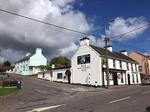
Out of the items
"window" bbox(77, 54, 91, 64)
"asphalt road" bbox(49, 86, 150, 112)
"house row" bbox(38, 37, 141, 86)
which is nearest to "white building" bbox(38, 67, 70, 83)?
"house row" bbox(38, 37, 141, 86)

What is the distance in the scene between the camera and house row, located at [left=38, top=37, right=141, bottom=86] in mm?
42188

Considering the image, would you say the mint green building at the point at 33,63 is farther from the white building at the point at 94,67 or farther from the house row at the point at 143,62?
the house row at the point at 143,62

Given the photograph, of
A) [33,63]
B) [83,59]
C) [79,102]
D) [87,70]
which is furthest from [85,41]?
[33,63]

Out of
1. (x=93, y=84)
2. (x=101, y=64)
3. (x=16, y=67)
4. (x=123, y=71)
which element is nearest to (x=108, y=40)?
(x=101, y=64)

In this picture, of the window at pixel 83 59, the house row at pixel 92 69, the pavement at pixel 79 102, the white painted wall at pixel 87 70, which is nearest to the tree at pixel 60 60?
the house row at pixel 92 69

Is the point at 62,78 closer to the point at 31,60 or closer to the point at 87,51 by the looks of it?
the point at 87,51

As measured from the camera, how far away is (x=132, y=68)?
54.5 meters

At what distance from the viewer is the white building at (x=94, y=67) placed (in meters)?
42.1

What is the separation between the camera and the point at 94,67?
4266 cm

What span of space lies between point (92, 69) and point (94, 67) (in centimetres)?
66

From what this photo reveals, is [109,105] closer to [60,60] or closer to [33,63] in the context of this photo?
[33,63]

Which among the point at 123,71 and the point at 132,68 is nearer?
the point at 123,71

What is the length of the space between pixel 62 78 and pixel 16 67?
49.1 metres

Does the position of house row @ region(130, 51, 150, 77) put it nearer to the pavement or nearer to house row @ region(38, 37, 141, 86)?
house row @ region(38, 37, 141, 86)
